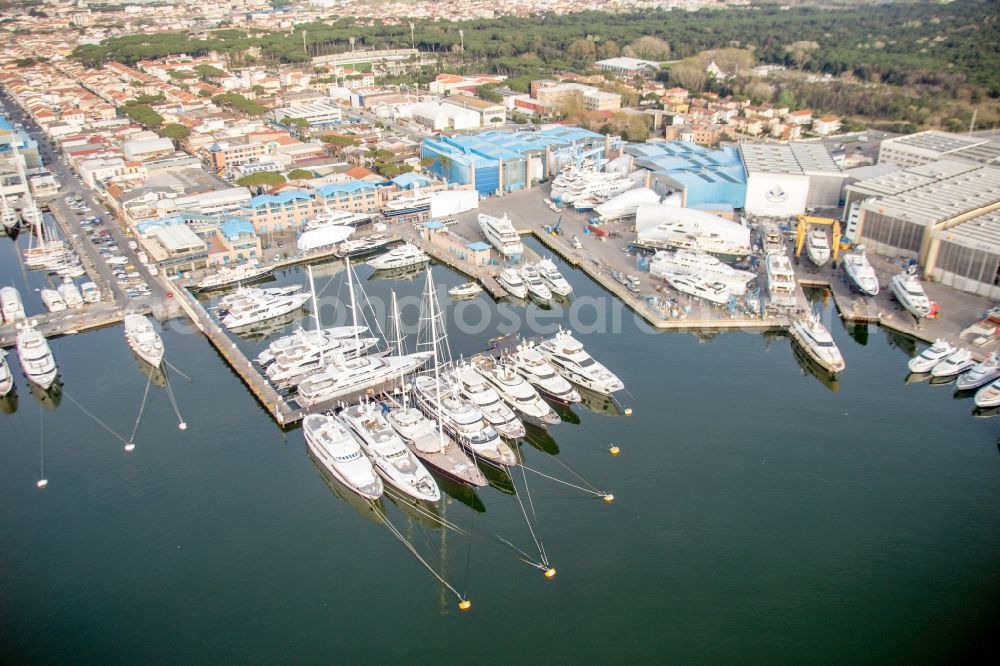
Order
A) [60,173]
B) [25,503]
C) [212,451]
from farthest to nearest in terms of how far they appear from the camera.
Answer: [60,173], [212,451], [25,503]

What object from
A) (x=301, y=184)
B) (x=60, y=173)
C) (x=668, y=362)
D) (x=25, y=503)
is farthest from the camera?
(x=60, y=173)

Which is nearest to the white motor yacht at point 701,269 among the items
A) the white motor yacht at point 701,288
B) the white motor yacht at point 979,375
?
the white motor yacht at point 701,288

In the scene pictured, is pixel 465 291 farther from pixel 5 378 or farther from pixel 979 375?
pixel 979 375

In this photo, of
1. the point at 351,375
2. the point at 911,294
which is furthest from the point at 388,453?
the point at 911,294

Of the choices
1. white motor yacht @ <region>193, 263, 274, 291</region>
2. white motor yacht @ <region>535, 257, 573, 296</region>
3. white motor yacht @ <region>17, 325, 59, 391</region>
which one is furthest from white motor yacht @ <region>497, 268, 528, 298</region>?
white motor yacht @ <region>17, 325, 59, 391</region>

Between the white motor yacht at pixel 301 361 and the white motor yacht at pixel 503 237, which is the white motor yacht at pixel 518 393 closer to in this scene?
the white motor yacht at pixel 301 361

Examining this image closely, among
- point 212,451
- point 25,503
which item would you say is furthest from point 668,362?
point 25,503

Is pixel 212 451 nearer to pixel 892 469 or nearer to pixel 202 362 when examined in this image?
pixel 202 362
